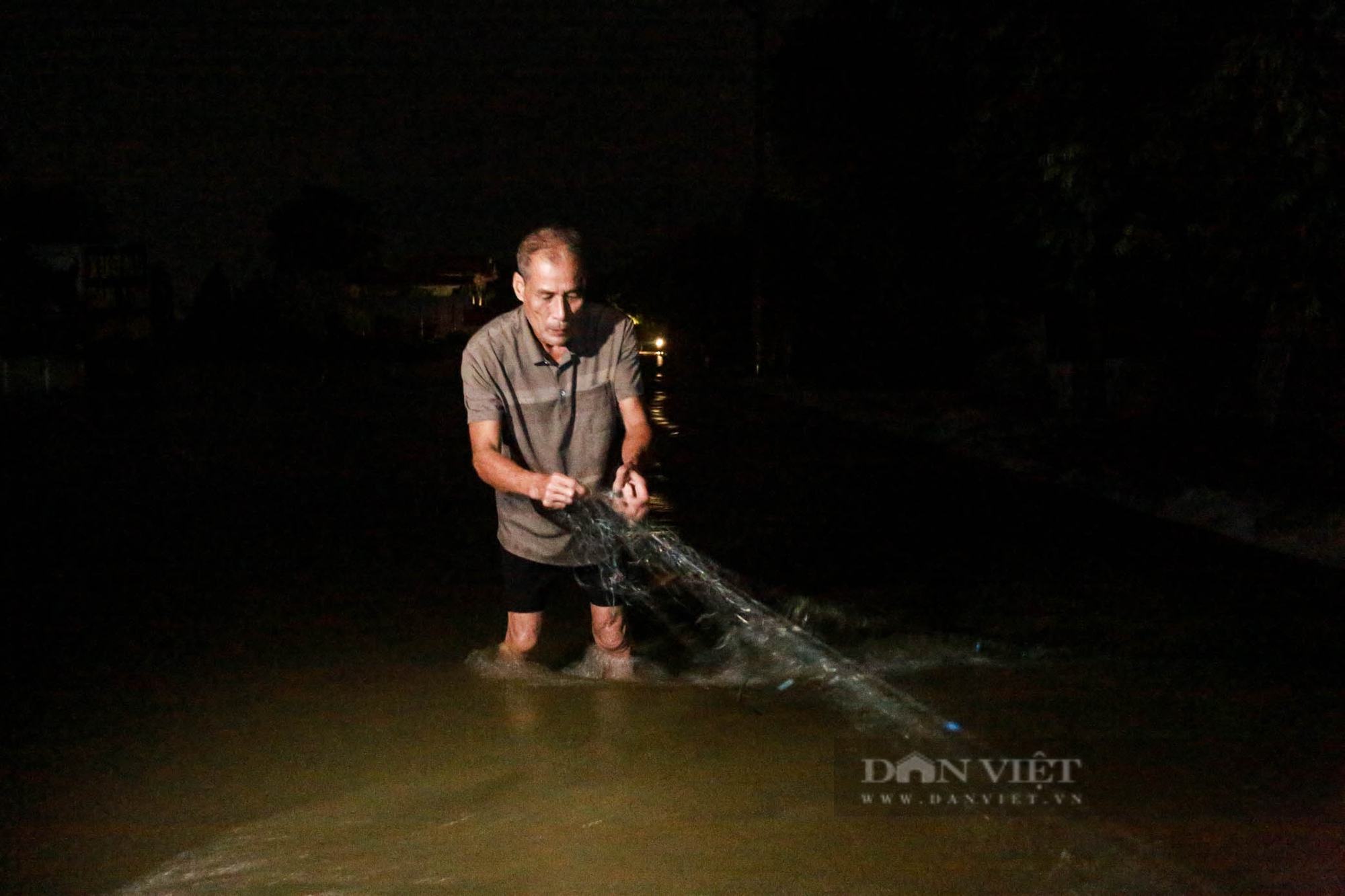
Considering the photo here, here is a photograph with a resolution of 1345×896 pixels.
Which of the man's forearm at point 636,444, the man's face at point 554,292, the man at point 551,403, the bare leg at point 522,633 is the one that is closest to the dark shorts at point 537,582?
the man at point 551,403

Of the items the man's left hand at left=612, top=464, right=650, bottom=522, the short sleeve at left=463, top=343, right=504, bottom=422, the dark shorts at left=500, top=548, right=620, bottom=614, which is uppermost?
the short sleeve at left=463, top=343, right=504, bottom=422

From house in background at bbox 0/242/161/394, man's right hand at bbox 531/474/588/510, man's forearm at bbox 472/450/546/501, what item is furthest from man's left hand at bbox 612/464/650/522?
house in background at bbox 0/242/161/394

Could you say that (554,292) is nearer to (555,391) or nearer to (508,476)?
(555,391)

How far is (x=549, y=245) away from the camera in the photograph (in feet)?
18.0

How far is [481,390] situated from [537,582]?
2.86ft

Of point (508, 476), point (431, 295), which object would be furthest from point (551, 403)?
point (431, 295)

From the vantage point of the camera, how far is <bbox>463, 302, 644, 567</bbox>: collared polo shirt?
5.66 m

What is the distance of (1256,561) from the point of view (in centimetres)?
1049

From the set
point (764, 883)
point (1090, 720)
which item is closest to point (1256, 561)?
point (1090, 720)

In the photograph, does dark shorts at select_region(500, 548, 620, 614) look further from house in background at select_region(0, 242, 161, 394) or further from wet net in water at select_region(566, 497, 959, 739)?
house in background at select_region(0, 242, 161, 394)

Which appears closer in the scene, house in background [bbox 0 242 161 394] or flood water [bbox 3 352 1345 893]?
flood water [bbox 3 352 1345 893]

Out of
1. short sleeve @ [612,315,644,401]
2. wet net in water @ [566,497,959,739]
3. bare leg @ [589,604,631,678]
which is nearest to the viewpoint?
short sleeve @ [612,315,644,401]

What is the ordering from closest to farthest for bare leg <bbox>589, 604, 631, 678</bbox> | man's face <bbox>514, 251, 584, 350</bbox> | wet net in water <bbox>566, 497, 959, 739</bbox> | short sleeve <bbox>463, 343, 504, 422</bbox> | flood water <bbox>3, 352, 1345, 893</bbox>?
flood water <bbox>3, 352, 1345, 893</bbox>
man's face <bbox>514, 251, 584, 350</bbox>
short sleeve <bbox>463, 343, 504, 422</bbox>
wet net in water <bbox>566, 497, 959, 739</bbox>
bare leg <bbox>589, 604, 631, 678</bbox>

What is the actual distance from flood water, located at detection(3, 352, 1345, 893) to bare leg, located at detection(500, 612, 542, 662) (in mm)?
198
